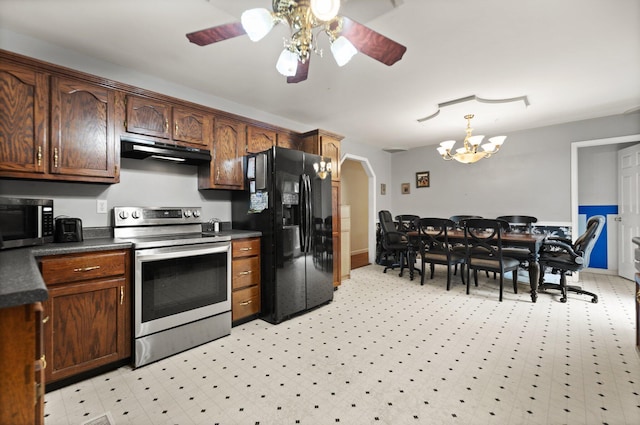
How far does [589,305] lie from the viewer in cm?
333

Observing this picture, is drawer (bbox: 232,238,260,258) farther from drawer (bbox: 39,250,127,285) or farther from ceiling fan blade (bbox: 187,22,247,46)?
ceiling fan blade (bbox: 187,22,247,46)

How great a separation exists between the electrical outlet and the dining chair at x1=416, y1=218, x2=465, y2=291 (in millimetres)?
3709

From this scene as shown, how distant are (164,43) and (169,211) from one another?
4.84 ft

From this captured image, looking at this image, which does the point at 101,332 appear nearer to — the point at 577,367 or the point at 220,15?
the point at 220,15

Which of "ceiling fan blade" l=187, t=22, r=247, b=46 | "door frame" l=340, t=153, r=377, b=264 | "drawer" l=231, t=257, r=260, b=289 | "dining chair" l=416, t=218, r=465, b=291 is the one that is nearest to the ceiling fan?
"ceiling fan blade" l=187, t=22, r=247, b=46

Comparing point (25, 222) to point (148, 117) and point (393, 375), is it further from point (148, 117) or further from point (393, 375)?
point (393, 375)

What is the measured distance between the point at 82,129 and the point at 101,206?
668mm

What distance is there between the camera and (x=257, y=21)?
4.40 ft

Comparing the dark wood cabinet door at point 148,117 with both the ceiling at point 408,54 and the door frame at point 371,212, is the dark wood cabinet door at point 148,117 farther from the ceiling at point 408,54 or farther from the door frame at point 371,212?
the door frame at point 371,212

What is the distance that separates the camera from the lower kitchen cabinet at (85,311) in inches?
71.9

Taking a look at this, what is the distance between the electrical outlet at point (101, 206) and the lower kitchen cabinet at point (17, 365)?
81.5 inches

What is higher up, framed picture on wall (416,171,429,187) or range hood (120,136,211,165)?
framed picture on wall (416,171,429,187)

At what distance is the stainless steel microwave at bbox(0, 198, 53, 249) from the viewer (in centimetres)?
179

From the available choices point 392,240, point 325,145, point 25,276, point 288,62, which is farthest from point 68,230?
point 392,240
